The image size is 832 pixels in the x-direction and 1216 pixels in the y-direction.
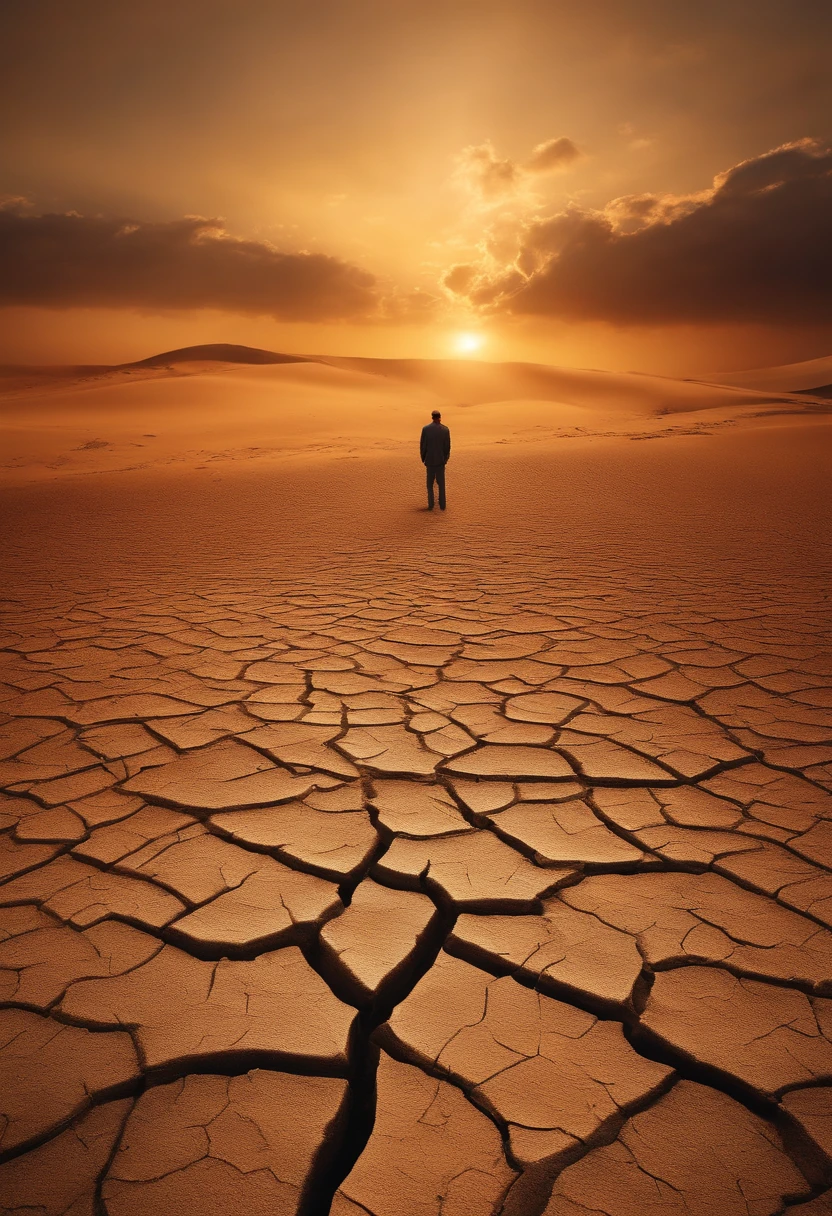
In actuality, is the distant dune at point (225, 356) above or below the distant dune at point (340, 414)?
above

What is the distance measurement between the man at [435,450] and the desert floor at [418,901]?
306cm

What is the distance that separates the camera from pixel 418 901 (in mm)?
1442

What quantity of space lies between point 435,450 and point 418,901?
597 cm

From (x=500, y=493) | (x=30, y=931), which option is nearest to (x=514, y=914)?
(x=30, y=931)

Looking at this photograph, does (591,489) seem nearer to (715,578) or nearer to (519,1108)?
(715,578)

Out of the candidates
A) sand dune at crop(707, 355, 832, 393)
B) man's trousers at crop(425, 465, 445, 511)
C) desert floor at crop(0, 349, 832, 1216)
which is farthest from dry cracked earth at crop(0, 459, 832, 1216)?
sand dune at crop(707, 355, 832, 393)

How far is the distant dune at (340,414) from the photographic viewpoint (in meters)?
13.8

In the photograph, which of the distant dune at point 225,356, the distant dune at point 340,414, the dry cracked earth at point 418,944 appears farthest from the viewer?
the distant dune at point 225,356

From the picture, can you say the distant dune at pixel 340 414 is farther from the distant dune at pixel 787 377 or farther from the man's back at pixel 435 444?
the distant dune at pixel 787 377

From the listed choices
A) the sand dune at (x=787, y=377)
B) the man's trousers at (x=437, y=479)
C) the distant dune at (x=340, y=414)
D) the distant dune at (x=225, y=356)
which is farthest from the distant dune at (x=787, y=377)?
the man's trousers at (x=437, y=479)

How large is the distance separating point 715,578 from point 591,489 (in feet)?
13.4

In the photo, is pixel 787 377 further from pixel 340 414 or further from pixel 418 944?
pixel 418 944

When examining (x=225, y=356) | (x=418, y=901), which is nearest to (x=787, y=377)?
(x=225, y=356)

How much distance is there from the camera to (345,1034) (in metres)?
1.13
